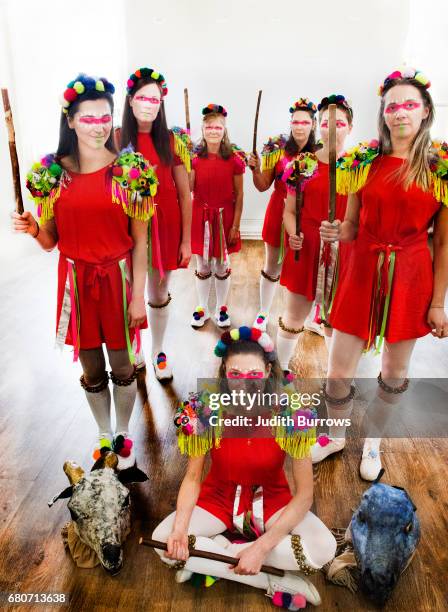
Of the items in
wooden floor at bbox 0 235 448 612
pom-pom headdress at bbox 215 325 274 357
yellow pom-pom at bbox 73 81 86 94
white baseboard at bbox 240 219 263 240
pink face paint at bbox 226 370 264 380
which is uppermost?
yellow pom-pom at bbox 73 81 86 94

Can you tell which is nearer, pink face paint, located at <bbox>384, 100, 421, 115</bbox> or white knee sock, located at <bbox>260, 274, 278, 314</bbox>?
pink face paint, located at <bbox>384, 100, 421, 115</bbox>

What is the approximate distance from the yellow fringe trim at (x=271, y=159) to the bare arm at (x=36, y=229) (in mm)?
1353

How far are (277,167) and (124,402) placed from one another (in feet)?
4.84

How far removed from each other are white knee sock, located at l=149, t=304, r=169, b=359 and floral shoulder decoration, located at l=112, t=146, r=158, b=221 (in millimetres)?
925

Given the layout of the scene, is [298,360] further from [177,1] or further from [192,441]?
[177,1]

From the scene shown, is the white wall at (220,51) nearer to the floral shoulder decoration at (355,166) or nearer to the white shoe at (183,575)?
the floral shoulder decoration at (355,166)

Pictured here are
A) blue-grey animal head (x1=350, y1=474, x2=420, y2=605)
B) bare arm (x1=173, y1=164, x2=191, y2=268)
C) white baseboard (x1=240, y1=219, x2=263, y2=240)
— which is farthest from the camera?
white baseboard (x1=240, y1=219, x2=263, y2=240)

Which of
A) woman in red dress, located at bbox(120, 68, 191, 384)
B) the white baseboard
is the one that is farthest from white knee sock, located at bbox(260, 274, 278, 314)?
the white baseboard

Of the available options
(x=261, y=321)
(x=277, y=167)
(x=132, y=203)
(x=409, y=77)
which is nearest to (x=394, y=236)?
(x=409, y=77)

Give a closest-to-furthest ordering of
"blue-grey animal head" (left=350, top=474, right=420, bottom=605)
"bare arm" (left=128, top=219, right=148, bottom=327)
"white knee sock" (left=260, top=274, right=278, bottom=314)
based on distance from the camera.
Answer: "blue-grey animal head" (left=350, top=474, right=420, bottom=605) < "bare arm" (left=128, top=219, right=148, bottom=327) < "white knee sock" (left=260, top=274, right=278, bottom=314)

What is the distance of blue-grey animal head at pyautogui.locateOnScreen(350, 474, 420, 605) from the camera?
1396 mm

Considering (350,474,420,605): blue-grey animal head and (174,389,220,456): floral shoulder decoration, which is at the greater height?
(174,389,220,456): floral shoulder decoration

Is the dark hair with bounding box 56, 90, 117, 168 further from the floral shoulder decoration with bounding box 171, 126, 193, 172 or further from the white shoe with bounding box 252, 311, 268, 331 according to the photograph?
the white shoe with bounding box 252, 311, 268, 331

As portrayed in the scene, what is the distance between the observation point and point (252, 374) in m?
1.41
